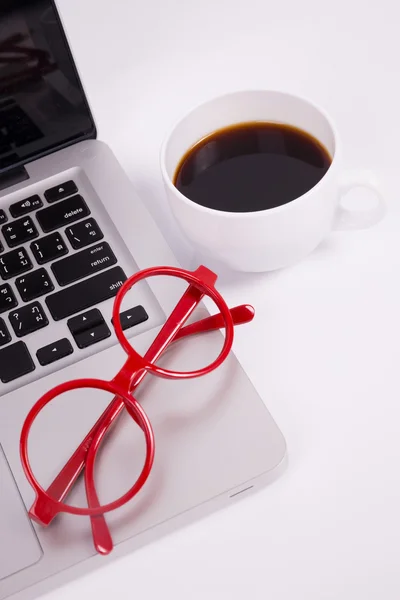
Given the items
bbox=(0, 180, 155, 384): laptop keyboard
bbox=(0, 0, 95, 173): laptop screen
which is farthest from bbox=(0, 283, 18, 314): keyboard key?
bbox=(0, 0, 95, 173): laptop screen

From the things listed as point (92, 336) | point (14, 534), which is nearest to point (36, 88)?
point (92, 336)

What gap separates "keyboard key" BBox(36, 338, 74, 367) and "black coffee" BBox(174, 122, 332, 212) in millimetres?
120

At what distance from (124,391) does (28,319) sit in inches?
3.4

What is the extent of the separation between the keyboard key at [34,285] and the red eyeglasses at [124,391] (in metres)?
0.05

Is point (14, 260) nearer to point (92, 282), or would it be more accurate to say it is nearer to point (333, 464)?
point (92, 282)

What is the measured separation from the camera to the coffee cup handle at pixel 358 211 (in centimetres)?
46

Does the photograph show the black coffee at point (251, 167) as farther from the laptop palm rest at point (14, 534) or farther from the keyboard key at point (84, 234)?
the laptop palm rest at point (14, 534)

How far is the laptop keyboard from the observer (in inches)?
17.5

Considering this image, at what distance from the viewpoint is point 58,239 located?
48 cm

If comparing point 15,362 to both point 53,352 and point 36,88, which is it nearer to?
point 53,352

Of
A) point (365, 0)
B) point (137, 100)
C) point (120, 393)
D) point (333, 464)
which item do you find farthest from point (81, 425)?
point (365, 0)

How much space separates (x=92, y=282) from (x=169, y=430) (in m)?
0.11

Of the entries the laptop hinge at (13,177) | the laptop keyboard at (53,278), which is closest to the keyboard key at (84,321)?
the laptop keyboard at (53,278)

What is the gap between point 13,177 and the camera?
0.52 meters
